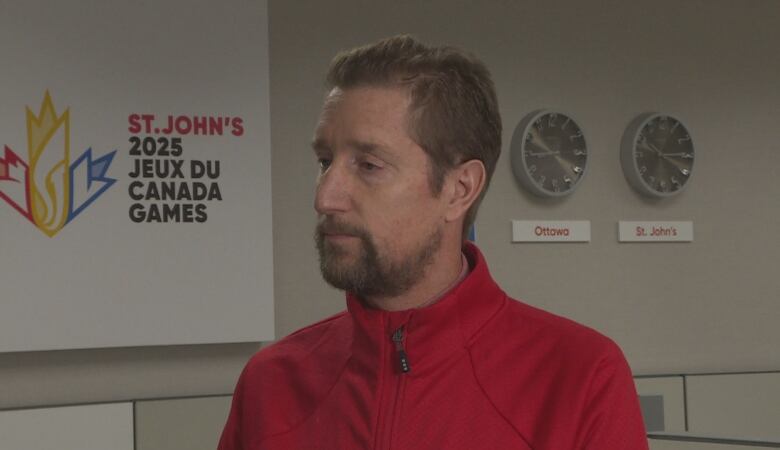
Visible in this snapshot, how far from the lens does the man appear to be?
4.65ft

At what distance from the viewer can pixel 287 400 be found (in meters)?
1.55

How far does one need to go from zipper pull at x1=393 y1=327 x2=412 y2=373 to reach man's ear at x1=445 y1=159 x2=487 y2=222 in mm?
173

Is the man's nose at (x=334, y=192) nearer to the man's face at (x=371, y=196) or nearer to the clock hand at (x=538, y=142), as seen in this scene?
the man's face at (x=371, y=196)

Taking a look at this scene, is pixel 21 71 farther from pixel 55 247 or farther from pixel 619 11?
pixel 619 11

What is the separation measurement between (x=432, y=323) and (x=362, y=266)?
0.13 metres

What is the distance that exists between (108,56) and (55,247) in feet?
2.23

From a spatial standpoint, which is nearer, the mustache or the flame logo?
the mustache

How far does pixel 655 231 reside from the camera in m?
5.18

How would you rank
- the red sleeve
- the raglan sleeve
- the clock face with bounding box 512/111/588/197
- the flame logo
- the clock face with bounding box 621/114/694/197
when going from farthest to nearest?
the clock face with bounding box 621/114/694/197, the clock face with bounding box 512/111/588/197, the flame logo, the red sleeve, the raglan sleeve

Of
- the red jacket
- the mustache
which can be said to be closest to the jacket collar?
the red jacket

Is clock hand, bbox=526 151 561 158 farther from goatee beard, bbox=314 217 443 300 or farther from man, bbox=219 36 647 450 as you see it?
goatee beard, bbox=314 217 443 300

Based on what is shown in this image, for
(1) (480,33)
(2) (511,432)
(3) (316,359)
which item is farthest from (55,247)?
(2) (511,432)

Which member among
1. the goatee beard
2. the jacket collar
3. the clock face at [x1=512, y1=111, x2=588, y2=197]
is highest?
the clock face at [x1=512, y1=111, x2=588, y2=197]

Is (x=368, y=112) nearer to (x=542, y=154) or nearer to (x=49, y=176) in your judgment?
(x=49, y=176)
